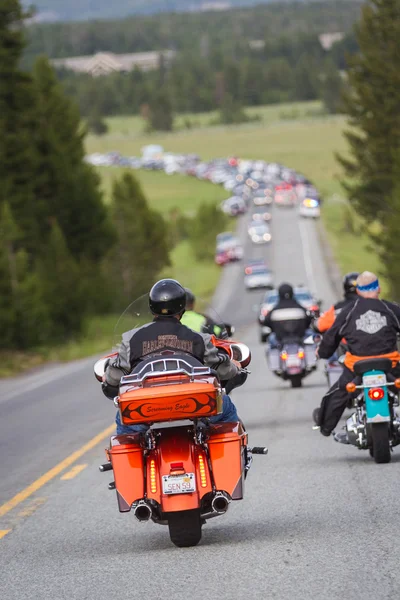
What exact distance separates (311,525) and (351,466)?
9.53ft

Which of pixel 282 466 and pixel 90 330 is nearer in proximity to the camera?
pixel 282 466

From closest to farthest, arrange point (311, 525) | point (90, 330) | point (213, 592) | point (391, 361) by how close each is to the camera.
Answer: point (213, 592)
point (311, 525)
point (391, 361)
point (90, 330)

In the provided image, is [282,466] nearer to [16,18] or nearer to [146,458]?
[146,458]

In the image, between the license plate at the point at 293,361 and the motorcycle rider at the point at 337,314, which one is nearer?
the motorcycle rider at the point at 337,314

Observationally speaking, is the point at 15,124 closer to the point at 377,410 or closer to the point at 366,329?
the point at 366,329

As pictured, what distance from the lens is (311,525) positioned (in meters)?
8.38

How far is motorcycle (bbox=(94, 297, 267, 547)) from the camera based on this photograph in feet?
23.8

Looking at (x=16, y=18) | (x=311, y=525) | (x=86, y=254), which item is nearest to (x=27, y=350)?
(x=16, y=18)

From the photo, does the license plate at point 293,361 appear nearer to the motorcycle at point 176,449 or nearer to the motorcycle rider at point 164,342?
the motorcycle rider at point 164,342

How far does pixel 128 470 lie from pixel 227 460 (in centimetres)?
60

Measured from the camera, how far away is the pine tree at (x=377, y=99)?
62875mm

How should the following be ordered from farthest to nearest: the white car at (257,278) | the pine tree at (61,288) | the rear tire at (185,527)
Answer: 1. the white car at (257,278)
2. the pine tree at (61,288)
3. the rear tire at (185,527)

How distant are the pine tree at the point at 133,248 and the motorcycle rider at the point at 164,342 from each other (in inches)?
2131

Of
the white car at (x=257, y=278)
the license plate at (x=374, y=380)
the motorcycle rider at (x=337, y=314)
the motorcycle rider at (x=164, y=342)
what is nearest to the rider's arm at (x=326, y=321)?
the motorcycle rider at (x=337, y=314)
